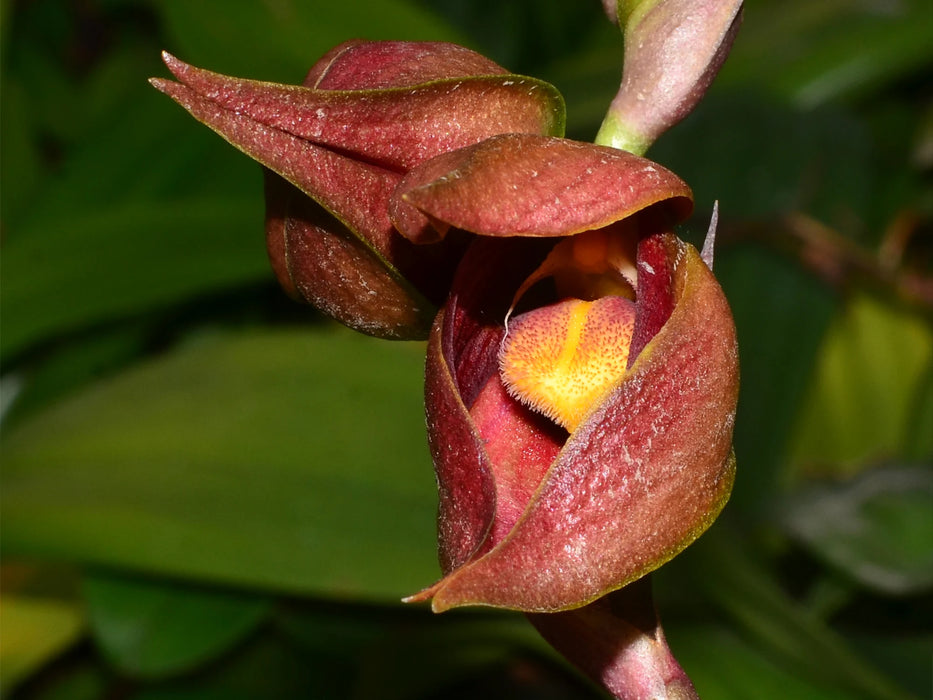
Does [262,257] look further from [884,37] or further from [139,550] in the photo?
[884,37]

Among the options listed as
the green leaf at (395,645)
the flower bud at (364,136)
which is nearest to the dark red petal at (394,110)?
the flower bud at (364,136)

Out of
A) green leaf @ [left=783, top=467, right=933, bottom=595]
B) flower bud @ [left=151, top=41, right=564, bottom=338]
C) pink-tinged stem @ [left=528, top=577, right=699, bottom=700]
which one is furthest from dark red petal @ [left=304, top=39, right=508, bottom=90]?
green leaf @ [left=783, top=467, right=933, bottom=595]

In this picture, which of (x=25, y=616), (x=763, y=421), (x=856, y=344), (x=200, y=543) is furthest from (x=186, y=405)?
(x=856, y=344)

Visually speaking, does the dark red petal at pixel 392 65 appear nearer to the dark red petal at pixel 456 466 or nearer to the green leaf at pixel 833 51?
the dark red petal at pixel 456 466

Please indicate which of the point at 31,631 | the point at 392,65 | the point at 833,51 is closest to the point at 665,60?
the point at 392,65

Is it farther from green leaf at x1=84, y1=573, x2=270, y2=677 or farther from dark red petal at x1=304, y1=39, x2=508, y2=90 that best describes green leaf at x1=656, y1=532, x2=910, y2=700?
dark red petal at x1=304, y1=39, x2=508, y2=90

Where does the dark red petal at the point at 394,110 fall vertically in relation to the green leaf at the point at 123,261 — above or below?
above

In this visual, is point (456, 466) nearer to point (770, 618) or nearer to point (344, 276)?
point (344, 276)
